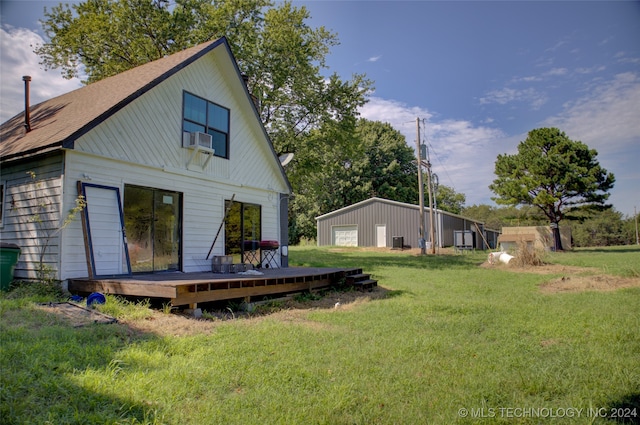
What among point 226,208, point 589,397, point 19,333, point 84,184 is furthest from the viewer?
point 226,208

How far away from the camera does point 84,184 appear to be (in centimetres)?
722

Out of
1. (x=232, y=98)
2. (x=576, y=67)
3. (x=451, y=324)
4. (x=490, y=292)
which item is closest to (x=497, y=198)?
(x=576, y=67)

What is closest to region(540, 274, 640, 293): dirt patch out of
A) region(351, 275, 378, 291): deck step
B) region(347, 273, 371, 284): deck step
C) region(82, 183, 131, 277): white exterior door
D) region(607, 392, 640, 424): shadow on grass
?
region(351, 275, 378, 291): deck step

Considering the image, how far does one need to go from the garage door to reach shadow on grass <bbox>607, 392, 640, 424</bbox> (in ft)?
90.5

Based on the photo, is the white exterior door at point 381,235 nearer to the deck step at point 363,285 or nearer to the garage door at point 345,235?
the garage door at point 345,235

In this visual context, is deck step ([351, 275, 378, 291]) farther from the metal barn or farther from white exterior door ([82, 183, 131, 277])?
the metal barn

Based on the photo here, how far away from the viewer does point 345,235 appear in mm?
31531

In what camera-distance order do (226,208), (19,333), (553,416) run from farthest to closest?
1. (226,208)
2. (19,333)
3. (553,416)

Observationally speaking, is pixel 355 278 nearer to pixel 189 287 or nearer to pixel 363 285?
pixel 363 285

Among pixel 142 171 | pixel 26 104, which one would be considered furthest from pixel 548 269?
pixel 26 104

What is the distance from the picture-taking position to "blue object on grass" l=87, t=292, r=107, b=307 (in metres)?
6.15

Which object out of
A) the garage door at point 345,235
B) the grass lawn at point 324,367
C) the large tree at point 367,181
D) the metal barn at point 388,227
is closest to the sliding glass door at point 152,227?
the grass lawn at point 324,367

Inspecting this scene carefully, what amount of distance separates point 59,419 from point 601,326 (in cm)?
656

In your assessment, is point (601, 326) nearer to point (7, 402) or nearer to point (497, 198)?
point (7, 402)
